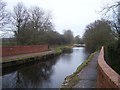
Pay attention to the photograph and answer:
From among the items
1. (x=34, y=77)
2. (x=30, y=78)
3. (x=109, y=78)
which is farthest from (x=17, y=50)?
(x=109, y=78)

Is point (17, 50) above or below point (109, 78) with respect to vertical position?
below

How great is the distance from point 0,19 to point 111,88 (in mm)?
23474

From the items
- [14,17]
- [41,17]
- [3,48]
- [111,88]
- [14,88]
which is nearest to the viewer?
[111,88]

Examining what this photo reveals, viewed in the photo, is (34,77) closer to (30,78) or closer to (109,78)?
(30,78)

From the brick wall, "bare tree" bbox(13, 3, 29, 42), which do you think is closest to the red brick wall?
"bare tree" bbox(13, 3, 29, 42)

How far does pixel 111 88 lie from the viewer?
3.78 meters

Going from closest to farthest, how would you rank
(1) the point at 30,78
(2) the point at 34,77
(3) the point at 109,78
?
(3) the point at 109,78, (1) the point at 30,78, (2) the point at 34,77

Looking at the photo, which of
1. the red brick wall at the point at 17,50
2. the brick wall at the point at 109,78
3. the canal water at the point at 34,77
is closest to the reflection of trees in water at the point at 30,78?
the canal water at the point at 34,77

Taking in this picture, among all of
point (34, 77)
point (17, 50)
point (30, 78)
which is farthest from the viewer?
point (17, 50)

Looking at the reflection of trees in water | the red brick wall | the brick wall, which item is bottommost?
the reflection of trees in water

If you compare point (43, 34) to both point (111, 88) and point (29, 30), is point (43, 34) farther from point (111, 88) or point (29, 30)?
point (111, 88)

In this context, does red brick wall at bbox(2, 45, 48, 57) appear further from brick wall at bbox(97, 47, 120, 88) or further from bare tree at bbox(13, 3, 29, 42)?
brick wall at bbox(97, 47, 120, 88)

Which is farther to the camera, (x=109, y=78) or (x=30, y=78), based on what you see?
(x=30, y=78)

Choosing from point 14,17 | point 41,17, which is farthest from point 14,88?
point 41,17
